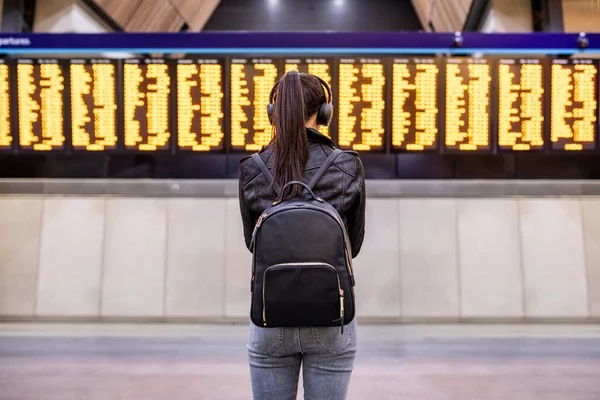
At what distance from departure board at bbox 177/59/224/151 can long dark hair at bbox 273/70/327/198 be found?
15.0 ft

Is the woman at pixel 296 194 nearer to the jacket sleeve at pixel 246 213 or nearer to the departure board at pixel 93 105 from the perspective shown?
the jacket sleeve at pixel 246 213

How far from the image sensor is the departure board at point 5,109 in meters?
6.12

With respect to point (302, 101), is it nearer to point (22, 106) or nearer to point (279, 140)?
point (279, 140)

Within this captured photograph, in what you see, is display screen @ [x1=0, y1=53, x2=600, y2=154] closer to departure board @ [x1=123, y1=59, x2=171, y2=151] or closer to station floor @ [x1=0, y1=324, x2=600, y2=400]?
departure board @ [x1=123, y1=59, x2=171, y2=151]

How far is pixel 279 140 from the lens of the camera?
1583 mm

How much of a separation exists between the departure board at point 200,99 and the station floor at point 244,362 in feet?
7.88

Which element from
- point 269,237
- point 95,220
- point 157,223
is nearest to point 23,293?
point 95,220

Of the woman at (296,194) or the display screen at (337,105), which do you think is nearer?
the woman at (296,194)

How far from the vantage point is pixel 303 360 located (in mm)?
1583

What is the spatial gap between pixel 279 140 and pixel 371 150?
451 cm

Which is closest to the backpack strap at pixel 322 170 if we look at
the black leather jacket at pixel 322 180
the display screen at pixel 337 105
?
the black leather jacket at pixel 322 180

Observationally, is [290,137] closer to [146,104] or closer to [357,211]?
[357,211]

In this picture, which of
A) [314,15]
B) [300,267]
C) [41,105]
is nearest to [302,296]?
[300,267]

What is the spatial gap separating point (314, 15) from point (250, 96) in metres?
9.46
